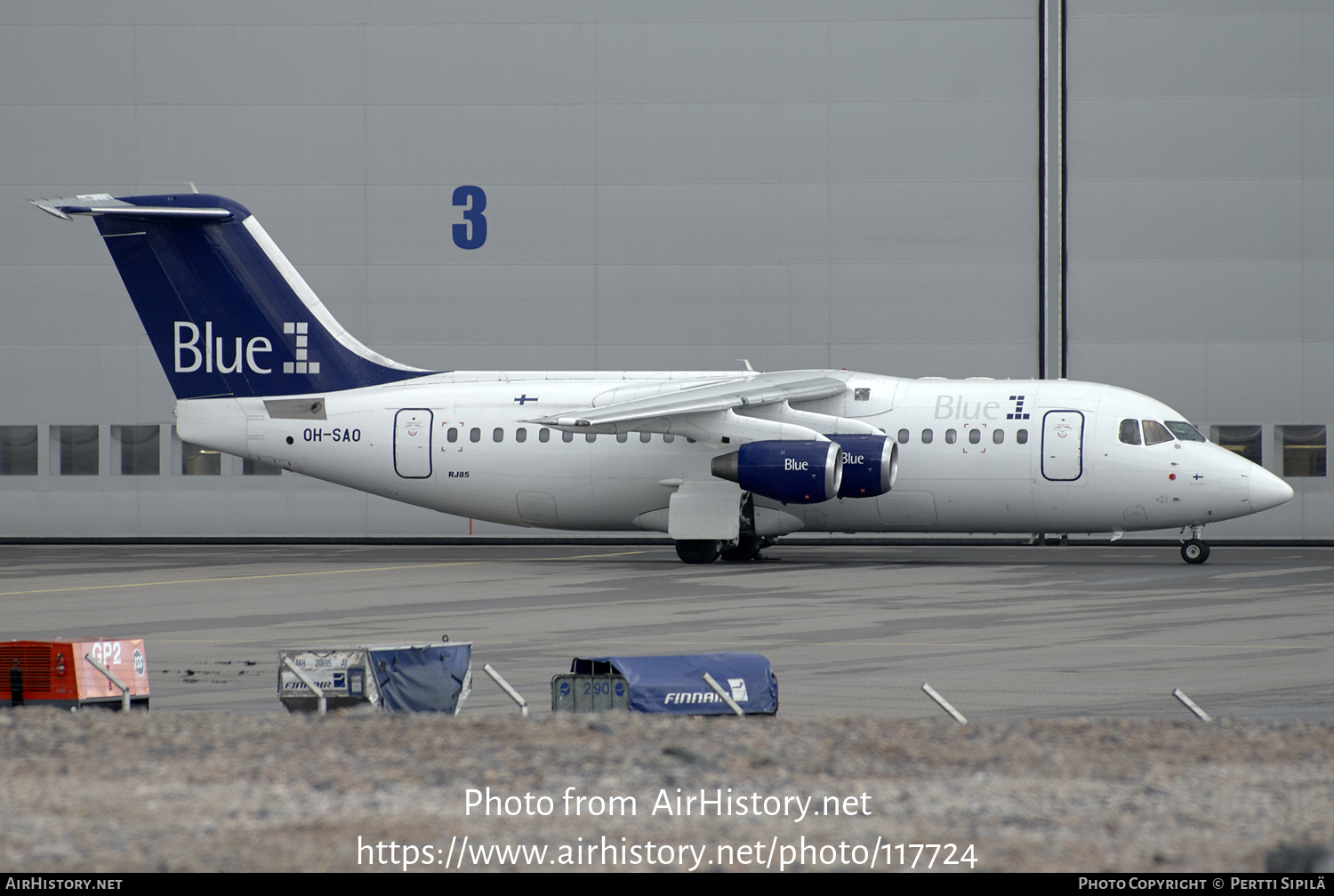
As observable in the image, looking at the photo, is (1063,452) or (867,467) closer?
(867,467)

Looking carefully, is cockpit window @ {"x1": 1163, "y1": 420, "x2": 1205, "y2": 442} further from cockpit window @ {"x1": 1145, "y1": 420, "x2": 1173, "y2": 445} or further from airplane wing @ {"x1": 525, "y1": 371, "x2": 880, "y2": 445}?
airplane wing @ {"x1": 525, "y1": 371, "x2": 880, "y2": 445}

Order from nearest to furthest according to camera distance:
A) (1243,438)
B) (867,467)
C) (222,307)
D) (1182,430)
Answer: (867,467), (1182,430), (222,307), (1243,438)

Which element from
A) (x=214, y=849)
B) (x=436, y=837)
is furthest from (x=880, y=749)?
(x=214, y=849)

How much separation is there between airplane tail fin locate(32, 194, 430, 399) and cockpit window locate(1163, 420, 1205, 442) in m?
15.7

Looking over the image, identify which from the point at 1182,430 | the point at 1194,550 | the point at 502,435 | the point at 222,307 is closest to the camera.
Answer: the point at 1182,430

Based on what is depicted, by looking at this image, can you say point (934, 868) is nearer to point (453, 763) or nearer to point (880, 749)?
point (880, 749)

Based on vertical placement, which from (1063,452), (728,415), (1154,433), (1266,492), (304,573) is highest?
(728,415)

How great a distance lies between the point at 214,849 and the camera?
6.95 m

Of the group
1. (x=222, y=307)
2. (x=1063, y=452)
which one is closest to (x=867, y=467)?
(x=1063, y=452)

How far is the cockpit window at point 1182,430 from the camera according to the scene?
2711 cm

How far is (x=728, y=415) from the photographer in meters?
27.6

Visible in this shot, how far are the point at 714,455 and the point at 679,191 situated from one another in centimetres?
938

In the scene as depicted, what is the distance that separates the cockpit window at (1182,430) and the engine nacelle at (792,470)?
6.17m

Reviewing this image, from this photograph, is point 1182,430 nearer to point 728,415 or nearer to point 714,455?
point 728,415
